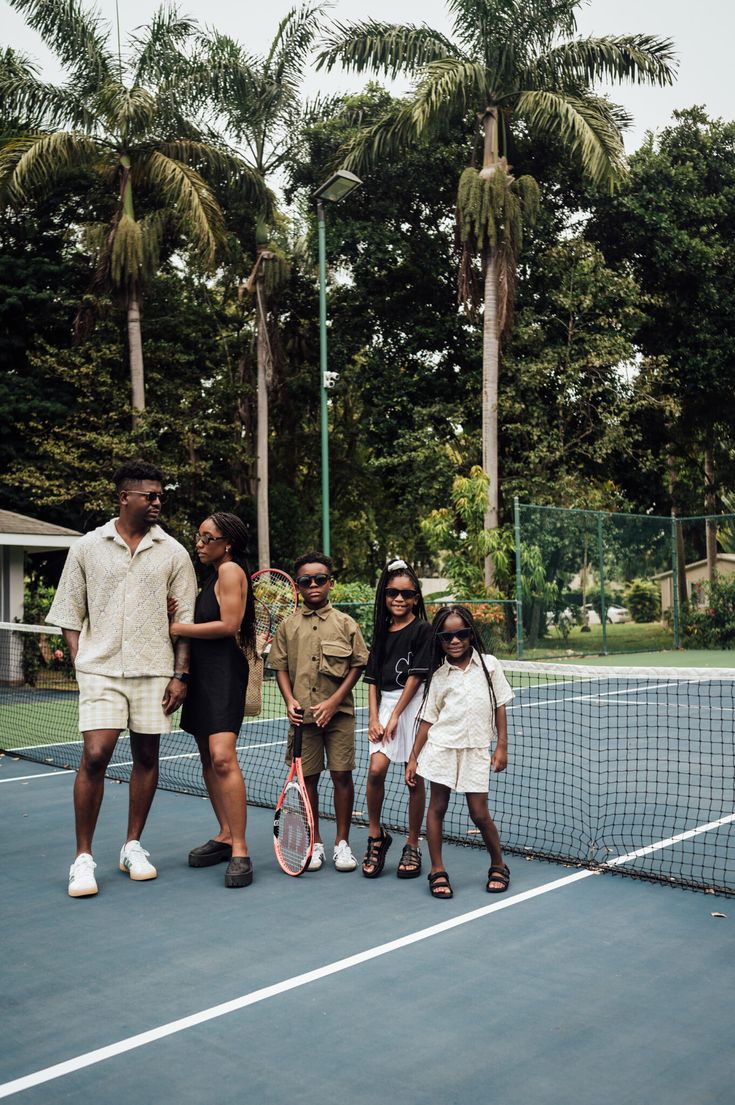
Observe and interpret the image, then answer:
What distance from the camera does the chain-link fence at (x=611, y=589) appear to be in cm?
1947

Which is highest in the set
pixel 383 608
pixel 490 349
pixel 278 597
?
pixel 490 349

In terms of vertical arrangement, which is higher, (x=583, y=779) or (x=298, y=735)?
(x=298, y=735)

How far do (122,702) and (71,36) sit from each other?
64.1 ft

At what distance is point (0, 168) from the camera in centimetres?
1967

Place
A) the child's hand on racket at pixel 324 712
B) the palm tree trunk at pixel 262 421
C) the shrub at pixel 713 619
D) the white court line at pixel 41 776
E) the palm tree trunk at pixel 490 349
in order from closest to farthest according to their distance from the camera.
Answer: the child's hand on racket at pixel 324 712, the white court line at pixel 41 776, the palm tree trunk at pixel 490 349, the shrub at pixel 713 619, the palm tree trunk at pixel 262 421

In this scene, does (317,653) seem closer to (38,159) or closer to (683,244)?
(38,159)

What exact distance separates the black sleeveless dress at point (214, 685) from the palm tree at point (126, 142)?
616 inches

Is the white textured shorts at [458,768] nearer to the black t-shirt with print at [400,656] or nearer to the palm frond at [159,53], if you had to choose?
the black t-shirt with print at [400,656]

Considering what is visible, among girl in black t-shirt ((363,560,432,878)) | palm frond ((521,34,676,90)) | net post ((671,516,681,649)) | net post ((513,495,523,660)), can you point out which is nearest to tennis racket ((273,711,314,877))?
girl in black t-shirt ((363,560,432,878))

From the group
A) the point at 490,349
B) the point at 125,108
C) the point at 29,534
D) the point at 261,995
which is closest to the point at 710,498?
the point at 490,349

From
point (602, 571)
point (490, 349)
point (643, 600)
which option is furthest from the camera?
point (490, 349)

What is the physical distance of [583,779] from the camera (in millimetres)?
8156

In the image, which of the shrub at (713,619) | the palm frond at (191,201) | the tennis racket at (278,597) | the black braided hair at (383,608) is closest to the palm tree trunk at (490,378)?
the shrub at (713,619)

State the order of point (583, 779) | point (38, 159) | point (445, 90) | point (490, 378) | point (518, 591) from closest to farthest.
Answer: point (583, 779)
point (518, 591)
point (38, 159)
point (445, 90)
point (490, 378)
